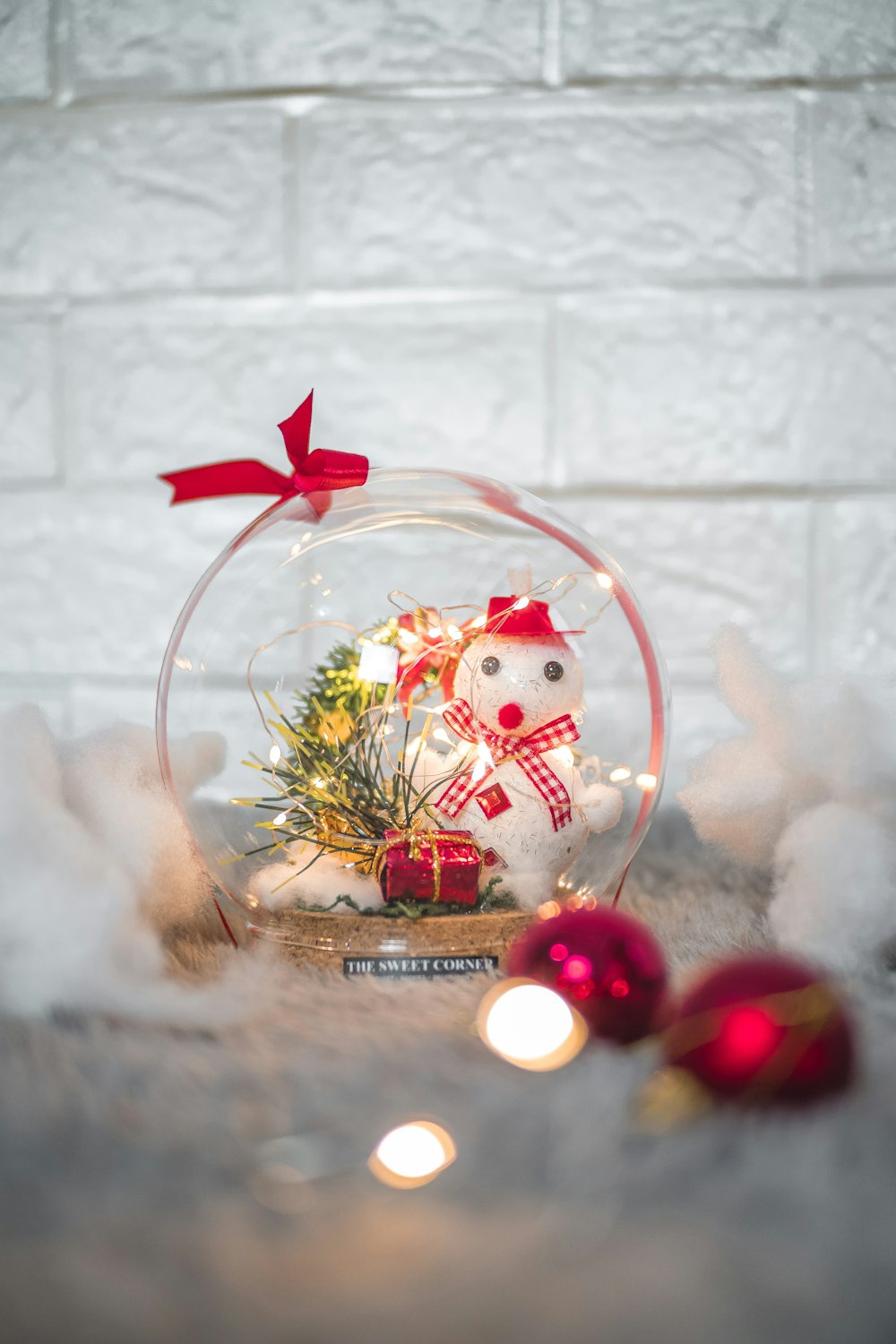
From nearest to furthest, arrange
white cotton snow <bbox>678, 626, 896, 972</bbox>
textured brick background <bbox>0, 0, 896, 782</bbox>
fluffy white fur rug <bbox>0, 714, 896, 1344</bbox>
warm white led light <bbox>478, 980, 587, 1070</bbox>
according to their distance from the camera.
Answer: fluffy white fur rug <bbox>0, 714, 896, 1344</bbox>
warm white led light <bbox>478, 980, 587, 1070</bbox>
white cotton snow <bbox>678, 626, 896, 972</bbox>
textured brick background <bbox>0, 0, 896, 782</bbox>

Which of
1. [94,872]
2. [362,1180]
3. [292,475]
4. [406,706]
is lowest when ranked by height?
[362,1180]

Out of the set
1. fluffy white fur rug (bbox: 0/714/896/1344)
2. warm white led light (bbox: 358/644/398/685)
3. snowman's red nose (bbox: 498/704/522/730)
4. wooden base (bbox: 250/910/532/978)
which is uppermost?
warm white led light (bbox: 358/644/398/685)

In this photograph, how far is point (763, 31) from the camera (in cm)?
88

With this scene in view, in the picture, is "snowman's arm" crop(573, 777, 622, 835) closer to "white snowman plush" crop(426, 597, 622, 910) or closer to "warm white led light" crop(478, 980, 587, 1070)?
"white snowman plush" crop(426, 597, 622, 910)

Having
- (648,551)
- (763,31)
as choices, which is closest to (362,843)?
(648,551)

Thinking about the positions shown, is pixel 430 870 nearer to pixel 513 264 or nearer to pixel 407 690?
pixel 407 690

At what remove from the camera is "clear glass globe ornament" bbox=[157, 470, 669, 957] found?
55 centimetres

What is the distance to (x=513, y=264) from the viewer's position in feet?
2.98

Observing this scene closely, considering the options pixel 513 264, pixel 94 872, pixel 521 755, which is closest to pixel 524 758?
pixel 521 755

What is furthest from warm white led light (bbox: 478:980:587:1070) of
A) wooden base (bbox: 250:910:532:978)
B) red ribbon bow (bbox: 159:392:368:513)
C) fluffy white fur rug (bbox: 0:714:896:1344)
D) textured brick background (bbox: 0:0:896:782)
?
textured brick background (bbox: 0:0:896:782)

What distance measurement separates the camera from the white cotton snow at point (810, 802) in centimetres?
50

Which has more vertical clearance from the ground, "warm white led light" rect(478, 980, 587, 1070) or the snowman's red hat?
the snowman's red hat

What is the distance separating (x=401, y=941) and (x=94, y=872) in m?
0.15

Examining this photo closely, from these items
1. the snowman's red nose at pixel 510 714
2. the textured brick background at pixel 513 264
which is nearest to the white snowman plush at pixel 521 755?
the snowman's red nose at pixel 510 714
